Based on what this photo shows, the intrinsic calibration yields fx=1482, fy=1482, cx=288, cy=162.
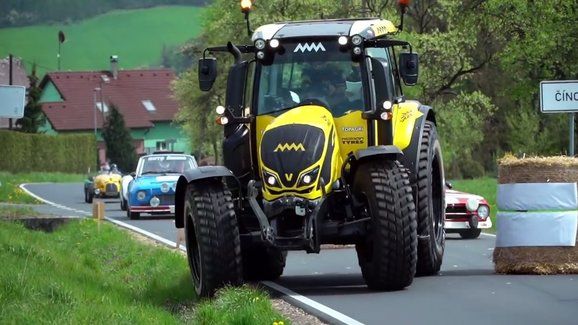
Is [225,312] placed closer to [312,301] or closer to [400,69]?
[312,301]

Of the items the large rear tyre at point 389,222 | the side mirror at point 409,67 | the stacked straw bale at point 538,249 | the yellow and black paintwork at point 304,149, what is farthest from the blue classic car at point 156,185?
the large rear tyre at point 389,222

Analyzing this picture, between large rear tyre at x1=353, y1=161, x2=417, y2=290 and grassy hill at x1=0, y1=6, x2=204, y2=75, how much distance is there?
381 ft

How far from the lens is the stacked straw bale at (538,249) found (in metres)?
16.5

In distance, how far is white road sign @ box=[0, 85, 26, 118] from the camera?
29609 millimetres

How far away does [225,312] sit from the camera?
12.8 m

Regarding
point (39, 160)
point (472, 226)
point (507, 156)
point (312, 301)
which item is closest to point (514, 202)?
point (507, 156)

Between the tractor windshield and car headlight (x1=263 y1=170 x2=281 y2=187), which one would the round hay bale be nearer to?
the tractor windshield

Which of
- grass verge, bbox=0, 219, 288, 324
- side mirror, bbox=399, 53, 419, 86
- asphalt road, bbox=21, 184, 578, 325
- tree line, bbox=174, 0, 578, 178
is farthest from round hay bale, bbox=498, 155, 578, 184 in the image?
tree line, bbox=174, 0, 578, 178

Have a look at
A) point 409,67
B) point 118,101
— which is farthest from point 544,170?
point 118,101

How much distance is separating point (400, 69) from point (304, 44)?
111cm

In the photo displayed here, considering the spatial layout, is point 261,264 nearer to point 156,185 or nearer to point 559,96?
point 559,96

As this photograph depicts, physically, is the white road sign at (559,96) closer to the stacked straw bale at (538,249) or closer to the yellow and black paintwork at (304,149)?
the stacked straw bale at (538,249)

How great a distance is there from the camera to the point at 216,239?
48.5 feet

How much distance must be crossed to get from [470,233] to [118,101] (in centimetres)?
10262
